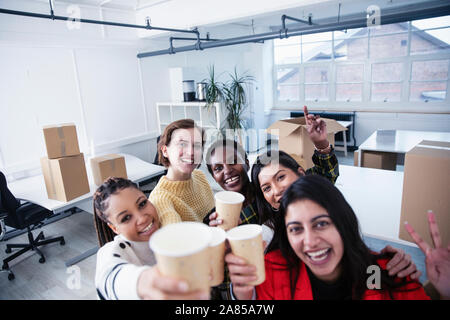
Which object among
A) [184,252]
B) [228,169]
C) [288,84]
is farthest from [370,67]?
[184,252]

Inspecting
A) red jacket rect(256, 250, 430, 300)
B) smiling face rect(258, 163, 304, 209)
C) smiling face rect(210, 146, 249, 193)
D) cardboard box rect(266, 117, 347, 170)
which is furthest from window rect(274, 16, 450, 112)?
red jacket rect(256, 250, 430, 300)

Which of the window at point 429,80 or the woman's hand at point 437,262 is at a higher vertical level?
the window at point 429,80

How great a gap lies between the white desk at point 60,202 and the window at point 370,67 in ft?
17.1

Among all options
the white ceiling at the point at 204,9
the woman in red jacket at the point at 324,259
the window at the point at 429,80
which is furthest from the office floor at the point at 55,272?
the window at the point at 429,80

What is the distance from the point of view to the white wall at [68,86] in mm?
3670

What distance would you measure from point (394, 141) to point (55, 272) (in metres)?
4.76

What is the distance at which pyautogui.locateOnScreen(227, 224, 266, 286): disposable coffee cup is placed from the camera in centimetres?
69

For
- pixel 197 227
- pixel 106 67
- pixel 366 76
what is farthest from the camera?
pixel 366 76

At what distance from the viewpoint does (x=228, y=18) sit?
11.9ft

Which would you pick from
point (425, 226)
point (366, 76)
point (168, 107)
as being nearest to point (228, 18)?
point (168, 107)

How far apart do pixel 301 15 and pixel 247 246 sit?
6.18 m

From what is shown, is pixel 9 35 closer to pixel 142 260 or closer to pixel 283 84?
pixel 142 260

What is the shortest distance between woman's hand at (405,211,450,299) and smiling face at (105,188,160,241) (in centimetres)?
89

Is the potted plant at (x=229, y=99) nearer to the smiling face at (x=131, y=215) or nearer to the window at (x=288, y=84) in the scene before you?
the window at (x=288, y=84)
